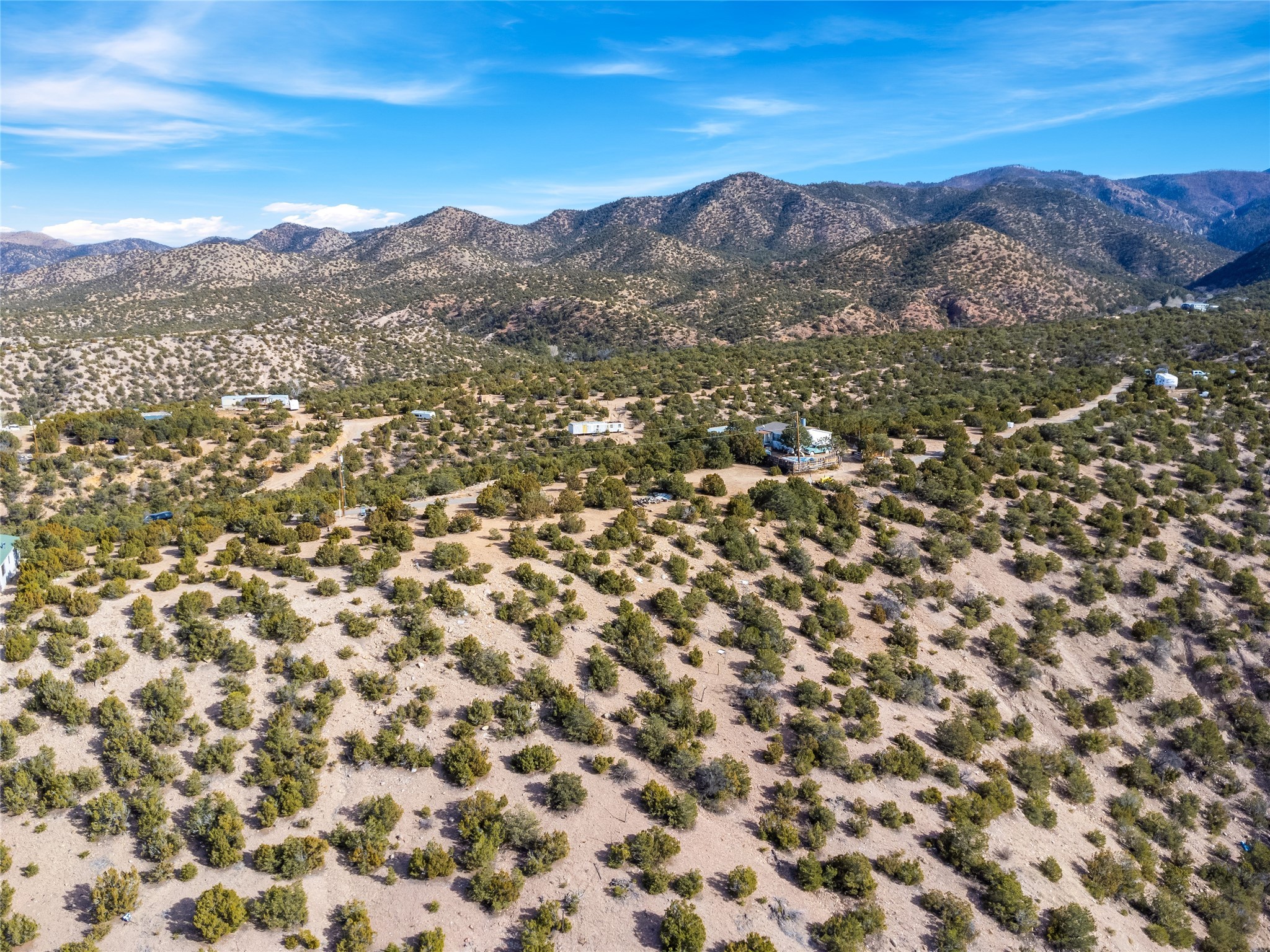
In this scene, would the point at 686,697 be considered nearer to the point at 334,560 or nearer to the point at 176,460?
the point at 334,560

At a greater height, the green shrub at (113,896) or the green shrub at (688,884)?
the green shrub at (113,896)

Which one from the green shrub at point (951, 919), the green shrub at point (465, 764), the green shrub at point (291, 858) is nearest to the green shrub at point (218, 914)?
the green shrub at point (291, 858)

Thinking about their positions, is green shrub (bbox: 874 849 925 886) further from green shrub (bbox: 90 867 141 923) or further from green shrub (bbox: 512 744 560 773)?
green shrub (bbox: 90 867 141 923)

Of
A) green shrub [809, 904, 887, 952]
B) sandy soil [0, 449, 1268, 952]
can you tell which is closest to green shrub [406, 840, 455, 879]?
sandy soil [0, 449, 1268, 952]

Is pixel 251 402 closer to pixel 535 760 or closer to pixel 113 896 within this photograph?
pixel 113 896

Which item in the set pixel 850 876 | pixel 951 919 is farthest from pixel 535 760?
pixel 951 919

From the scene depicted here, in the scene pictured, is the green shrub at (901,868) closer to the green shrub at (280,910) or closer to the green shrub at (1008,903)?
the green shrub at (1008,903)
